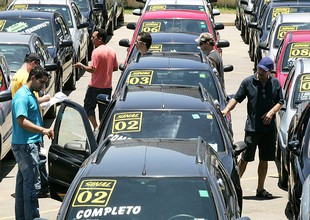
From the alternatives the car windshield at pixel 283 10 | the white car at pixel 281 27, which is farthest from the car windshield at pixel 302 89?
the car windshield at pixel 283 10

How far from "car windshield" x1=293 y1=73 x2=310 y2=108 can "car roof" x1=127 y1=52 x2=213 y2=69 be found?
1.23 metres

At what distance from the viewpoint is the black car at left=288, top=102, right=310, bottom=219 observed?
12.0 metres

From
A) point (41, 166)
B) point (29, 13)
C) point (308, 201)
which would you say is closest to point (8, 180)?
point (41, 166)

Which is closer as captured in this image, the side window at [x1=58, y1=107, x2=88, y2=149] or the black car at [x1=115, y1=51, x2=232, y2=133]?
the side window at [x1=58, y1=107, x2=88, y2=149]

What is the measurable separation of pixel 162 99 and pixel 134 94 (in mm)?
455

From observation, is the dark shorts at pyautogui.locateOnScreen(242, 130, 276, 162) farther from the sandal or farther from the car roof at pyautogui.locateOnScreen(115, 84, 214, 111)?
the car roof at pyautogui.locateOnScreen(115, 84, 214, 111)

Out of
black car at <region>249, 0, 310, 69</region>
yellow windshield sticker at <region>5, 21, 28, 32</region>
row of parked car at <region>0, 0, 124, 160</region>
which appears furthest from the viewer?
black car at <region>249, 0, 310, 69</region>

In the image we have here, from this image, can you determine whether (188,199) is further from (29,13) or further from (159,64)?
(29,13)

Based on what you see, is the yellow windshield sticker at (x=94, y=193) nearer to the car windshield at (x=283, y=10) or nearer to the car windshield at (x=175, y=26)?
the car windshield at (x=175, y=26)

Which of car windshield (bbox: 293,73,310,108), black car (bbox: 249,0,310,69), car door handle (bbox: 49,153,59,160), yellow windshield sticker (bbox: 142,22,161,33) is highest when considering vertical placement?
car door handle (bbox: 49,153,59,160)

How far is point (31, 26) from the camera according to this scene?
71.4 ft

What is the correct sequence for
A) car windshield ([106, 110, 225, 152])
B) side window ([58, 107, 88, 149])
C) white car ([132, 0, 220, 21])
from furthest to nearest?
white car ([132, 0, 220, 21]) < side window ([58, 107, 88, 149]) < car windshield ([106, 110, 225, 152])

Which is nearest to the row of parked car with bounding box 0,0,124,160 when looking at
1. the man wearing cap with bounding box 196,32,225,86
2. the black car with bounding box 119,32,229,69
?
the black car with bounding box 119,32,229,69

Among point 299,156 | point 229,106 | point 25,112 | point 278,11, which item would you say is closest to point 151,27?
point 278,11
